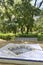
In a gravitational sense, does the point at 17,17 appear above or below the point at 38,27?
above

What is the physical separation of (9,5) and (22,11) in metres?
1.34

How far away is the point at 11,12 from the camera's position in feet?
43.0

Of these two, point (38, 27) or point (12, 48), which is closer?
point (12, 48)

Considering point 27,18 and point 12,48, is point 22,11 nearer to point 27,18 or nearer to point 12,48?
point 27,18

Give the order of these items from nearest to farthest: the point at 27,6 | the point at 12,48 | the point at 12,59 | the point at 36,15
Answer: the point at 12,59 < the point at 12,48 < the point at 27,6 < the point at 36,15

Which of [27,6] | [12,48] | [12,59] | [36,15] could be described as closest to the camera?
[12,59]

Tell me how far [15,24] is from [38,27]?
2209mm

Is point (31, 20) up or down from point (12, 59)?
down

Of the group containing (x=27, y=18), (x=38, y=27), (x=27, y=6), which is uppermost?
(x=27, y=6)

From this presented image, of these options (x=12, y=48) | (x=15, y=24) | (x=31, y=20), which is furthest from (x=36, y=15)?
(x=12, y=48)

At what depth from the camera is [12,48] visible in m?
2.78

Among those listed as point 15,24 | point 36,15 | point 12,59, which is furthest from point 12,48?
point 36,15

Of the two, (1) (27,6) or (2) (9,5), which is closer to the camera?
(1) (27,6)

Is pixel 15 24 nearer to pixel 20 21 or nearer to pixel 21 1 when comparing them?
pixel 20 21
